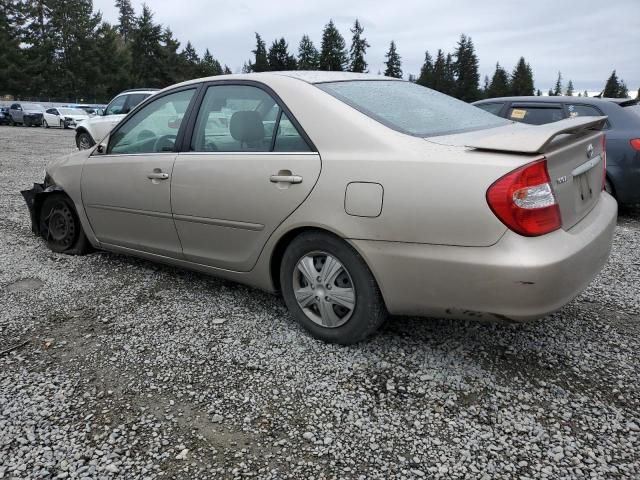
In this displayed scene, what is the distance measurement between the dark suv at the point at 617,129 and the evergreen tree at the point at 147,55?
66.4 metres

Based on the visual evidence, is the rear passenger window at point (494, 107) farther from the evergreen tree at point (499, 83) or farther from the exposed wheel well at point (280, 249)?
the evergreen tree at point (499, 83)

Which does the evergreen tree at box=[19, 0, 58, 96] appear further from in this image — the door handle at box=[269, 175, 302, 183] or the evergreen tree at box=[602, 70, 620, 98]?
the evergreen tree at box=[602, 70, 620, 98]

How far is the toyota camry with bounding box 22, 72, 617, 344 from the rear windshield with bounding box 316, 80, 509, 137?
15 mm

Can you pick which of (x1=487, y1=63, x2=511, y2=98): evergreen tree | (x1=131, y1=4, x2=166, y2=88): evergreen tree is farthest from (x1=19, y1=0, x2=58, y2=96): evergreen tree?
(x1=487, y1=63, x2=511, y2=98): evergreen tree

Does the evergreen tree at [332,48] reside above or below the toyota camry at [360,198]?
above

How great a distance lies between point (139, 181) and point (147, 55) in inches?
2774

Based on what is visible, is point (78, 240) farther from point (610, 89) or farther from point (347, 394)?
point (610, 89)

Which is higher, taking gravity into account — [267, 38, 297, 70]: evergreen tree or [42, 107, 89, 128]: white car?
[267, 38, 297, 70]: evergreen tree

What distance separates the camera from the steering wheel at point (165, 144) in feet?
11.8

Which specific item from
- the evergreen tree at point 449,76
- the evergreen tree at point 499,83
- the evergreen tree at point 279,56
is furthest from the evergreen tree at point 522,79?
the evergreen tree at point 279,56

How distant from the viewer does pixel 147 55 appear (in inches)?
2621

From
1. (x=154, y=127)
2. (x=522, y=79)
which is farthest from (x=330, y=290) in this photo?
(x=522, y=79)

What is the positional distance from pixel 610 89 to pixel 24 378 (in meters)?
116

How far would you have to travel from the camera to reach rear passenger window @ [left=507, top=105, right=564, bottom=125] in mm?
6484
